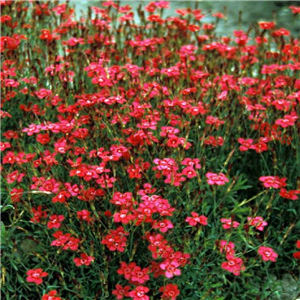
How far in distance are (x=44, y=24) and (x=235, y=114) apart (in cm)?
210

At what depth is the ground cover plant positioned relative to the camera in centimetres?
260

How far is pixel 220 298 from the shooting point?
274 cm

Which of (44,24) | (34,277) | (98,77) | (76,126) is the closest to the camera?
(34,277)

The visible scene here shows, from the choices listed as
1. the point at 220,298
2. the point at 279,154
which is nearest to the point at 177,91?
the point at 279,154

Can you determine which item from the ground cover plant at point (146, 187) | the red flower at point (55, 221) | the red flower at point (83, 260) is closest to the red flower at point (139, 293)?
the ground cover plant at point (146, 187)

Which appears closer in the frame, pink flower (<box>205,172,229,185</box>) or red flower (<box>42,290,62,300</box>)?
red flower (<box>42,290,62,300</box>)

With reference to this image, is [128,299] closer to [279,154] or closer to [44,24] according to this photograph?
[279,154]

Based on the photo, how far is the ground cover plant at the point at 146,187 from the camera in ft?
8.54

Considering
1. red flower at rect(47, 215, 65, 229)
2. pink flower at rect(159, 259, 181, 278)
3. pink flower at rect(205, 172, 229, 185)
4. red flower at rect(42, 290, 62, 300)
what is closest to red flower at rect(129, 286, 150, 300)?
pink flower at rect(159, 259, 181, 278)

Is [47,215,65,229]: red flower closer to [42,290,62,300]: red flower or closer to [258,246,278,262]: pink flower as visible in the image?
[42,290,62,300]: red flower

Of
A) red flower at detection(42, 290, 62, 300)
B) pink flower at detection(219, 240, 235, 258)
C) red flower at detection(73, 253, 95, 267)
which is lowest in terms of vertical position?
red flower at detection(42, 290, 62, 300)

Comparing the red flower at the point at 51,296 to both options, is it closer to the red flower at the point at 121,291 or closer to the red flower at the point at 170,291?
the red flower at the point at 121,291

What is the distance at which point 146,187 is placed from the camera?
2.70 metres

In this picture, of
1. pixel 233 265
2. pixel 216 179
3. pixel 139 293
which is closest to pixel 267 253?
pixel 233 265
